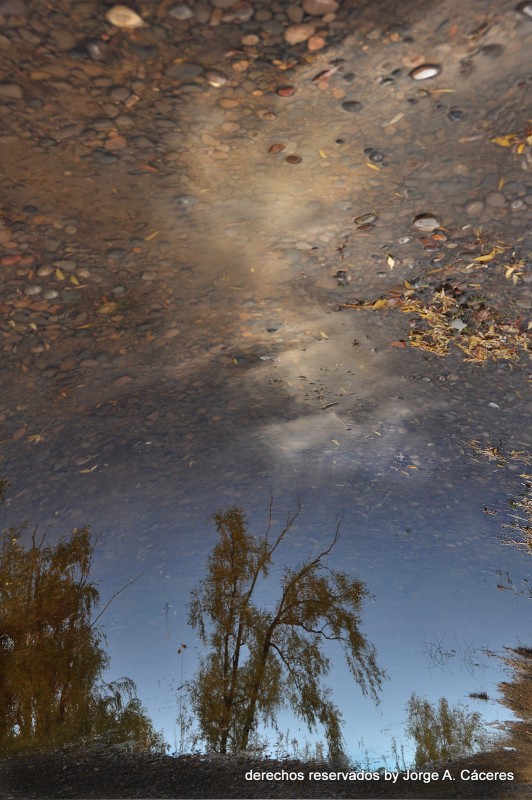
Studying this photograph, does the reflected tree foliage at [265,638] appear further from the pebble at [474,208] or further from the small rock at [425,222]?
the pebble at [474,208]

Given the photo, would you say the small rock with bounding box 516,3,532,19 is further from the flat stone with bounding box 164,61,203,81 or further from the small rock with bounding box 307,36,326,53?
the flat stone with bounding box 164,61,203,81

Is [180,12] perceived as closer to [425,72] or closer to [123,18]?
[123,18]

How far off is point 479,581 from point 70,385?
4.47 metres

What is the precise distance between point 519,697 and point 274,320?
14.1 feet

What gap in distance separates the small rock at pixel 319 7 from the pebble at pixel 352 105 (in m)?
0.37

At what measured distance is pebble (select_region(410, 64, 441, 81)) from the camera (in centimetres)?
222

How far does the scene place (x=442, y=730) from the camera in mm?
4852

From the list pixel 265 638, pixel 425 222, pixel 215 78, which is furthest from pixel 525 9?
pixel 265 638

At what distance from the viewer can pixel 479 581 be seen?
579 cm

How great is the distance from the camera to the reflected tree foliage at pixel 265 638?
4.91m

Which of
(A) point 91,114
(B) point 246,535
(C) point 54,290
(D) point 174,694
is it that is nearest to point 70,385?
(C) point 54,290

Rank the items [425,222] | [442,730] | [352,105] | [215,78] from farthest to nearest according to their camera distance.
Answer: [442,730] < [425,222] < [352,105] < [215,78]

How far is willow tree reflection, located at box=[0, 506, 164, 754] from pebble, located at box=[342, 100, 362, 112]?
4166mm

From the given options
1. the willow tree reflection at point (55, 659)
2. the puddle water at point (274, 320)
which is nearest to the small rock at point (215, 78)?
the puddle water at point (274, 320)
